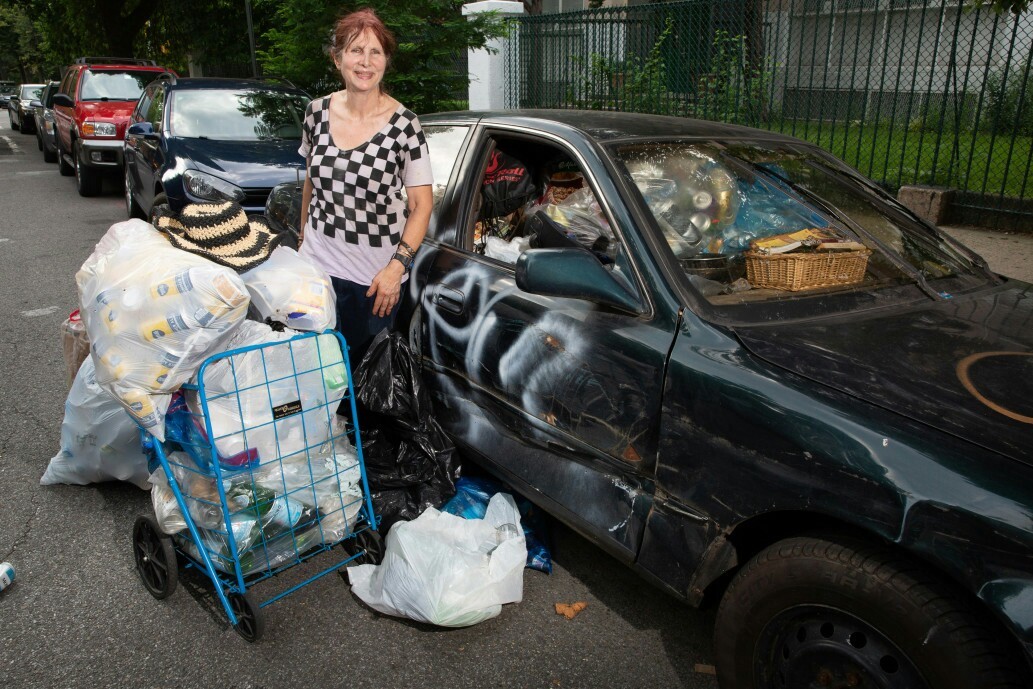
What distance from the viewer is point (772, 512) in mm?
2129

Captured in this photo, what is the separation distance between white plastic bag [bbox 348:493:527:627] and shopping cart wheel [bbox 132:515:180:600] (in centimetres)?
61

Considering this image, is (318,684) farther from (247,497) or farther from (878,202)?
(878,202)

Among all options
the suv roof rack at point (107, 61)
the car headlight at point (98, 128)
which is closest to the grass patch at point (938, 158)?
the car headlight at point (98, 128)

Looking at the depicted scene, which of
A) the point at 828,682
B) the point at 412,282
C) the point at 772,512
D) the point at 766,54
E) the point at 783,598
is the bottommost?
the point at 828,682

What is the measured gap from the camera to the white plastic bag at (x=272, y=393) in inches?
101

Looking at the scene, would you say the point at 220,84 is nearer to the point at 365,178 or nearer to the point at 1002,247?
the point at 365,178

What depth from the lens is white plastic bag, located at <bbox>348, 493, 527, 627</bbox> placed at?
267cm

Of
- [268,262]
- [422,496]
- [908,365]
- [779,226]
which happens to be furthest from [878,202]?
[268,262]

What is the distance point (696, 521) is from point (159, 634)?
1826 mm

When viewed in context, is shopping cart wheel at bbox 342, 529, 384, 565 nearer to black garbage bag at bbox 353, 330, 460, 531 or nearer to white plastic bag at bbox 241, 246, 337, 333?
black garbage bag at bbox 353, 330, 460, 531

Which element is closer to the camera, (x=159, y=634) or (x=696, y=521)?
(x=696, y=521)

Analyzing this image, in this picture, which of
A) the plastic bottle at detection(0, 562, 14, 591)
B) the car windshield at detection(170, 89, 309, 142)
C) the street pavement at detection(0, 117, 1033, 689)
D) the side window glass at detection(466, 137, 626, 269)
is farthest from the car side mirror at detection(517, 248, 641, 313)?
the car windshield at detection(170, 89, 309, 142)

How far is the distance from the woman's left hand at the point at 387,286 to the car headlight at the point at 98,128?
34.2 ft

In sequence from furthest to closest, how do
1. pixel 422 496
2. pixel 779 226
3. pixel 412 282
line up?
pixel 412 282
pixel 422 496
pixel 779 226
